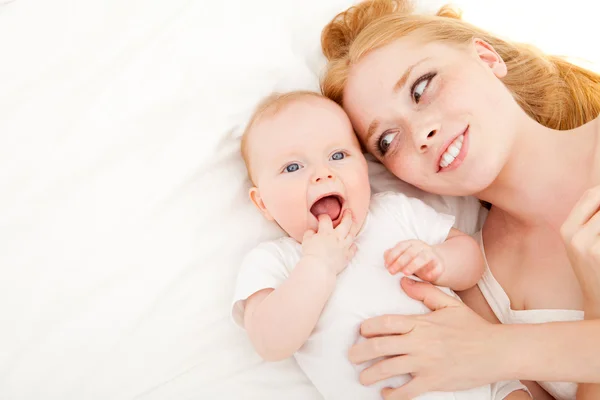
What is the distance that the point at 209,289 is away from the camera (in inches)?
59.9

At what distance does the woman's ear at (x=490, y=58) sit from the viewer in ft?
5.03

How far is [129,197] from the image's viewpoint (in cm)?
152

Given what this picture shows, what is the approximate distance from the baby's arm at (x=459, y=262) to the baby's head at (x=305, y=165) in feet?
0.71

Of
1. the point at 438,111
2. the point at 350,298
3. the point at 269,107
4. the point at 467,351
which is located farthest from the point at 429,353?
the point at 269,107

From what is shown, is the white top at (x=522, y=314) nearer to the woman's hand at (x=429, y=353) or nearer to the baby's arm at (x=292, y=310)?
the woman's hand at (x=429, y=353)

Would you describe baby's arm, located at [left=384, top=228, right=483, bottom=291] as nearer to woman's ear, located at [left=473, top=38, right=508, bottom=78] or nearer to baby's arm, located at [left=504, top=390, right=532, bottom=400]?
baby's arm, located at [left=504, top=390, right=532, bottom=400]

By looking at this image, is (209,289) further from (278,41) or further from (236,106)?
(278,41)

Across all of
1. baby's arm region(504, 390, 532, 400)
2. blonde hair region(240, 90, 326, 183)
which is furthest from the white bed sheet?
baby's arm region(504, 390, 532, 400)

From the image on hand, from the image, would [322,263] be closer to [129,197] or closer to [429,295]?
[429,295]

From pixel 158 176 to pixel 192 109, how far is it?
0.65ft

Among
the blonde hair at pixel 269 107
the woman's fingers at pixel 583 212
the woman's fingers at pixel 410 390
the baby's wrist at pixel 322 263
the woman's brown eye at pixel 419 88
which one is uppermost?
the blonde hair at pixel 269 107

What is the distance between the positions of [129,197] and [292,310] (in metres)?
Result: 0.51

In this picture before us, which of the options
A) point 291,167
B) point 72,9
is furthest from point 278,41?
point 72,9

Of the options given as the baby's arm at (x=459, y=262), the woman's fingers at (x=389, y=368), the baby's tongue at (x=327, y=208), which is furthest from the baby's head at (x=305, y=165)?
the woman's fingers at (x=389, y=368)
